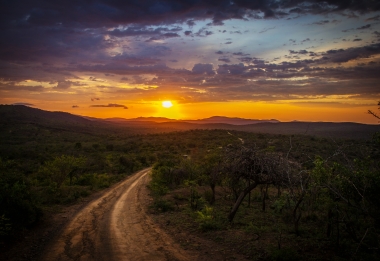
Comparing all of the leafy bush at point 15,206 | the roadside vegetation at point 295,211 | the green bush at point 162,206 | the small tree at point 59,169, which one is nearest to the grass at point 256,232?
the roadside vegetation at point 295,211

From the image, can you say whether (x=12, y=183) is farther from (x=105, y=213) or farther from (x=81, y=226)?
(x=105, y=213)

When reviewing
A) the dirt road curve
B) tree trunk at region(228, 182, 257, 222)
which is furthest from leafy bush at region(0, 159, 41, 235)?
tree trunk at region(228, 182, 257, 222)

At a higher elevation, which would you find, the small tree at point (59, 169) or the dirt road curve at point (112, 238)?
the small tree at point (59, 169)

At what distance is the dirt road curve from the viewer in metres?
9.02

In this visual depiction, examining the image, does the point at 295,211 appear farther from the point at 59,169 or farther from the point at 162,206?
the point at 59,169

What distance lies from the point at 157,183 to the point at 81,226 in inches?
399

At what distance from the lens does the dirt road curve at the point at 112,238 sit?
29.6 feet

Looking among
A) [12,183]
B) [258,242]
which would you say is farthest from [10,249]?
[258,242]

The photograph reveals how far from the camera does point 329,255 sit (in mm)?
8883

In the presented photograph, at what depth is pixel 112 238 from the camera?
10656 millimetres

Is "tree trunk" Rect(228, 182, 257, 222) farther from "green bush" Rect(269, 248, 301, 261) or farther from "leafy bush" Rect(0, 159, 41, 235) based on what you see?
"leafy bush" Rect(0, 159, 41, 235)

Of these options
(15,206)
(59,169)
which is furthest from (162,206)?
(59,169)

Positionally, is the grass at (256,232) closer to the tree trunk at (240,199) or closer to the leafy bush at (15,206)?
the tree trunk at (240,199)

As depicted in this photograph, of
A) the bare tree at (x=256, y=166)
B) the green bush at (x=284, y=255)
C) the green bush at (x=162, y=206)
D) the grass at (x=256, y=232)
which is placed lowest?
the green bush at (x=162, y=206)
